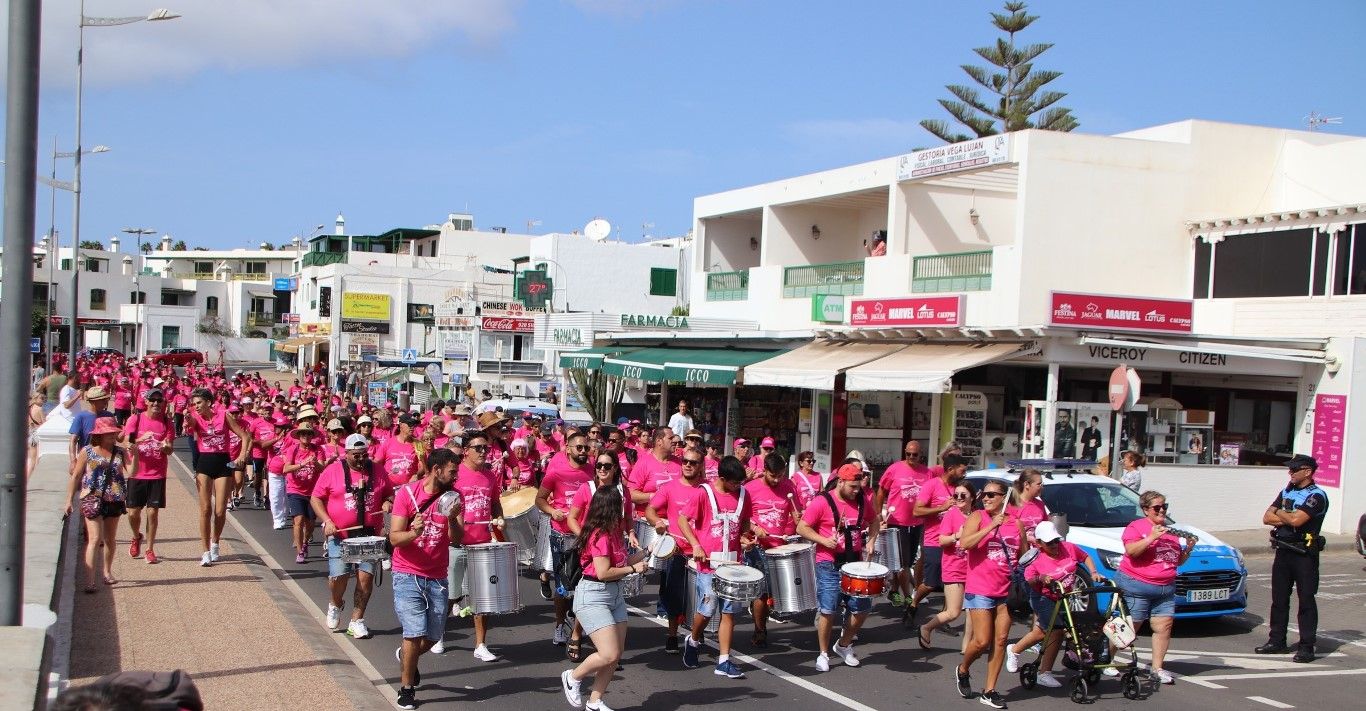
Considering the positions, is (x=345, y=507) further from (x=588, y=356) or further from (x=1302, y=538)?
→ (x=588, y=356)

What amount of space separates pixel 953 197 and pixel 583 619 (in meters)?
18.6

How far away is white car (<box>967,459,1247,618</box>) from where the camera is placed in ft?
35.9

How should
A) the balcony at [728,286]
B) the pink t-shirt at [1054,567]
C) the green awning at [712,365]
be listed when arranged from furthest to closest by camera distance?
the balcony at [728,286] < the green awning at [712,365] < the pink t-shirt at [1054,567]

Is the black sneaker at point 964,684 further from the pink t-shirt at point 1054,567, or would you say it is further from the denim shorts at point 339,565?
the denim shorts at point 339,565

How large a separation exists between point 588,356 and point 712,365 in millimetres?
6732

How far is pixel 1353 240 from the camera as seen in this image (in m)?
18.8

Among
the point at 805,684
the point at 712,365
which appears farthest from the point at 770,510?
the point at 712,365

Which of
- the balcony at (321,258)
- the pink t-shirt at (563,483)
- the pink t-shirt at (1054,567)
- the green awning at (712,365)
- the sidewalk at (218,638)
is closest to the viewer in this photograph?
the sidewalk at (218,638)

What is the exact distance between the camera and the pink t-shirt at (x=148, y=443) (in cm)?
1148

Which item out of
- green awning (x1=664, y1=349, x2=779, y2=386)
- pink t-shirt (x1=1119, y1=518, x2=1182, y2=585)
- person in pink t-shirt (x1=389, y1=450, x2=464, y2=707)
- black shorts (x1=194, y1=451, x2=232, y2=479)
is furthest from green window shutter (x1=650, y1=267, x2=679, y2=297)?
person in pink t-shirt (x1=389, y1=450, x2=464, y2=707)

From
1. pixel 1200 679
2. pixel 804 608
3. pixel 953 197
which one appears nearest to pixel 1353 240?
pixel 953 197

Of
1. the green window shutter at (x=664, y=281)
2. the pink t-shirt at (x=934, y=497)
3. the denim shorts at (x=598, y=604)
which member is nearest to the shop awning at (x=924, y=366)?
the pink t-shirt at (x=934, y=497)

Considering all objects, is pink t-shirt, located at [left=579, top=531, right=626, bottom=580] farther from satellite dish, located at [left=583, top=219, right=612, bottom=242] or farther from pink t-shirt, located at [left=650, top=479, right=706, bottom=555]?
satellite dish, located at [left=583, top=219, right=612, bottom=242]

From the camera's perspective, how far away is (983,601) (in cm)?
828
